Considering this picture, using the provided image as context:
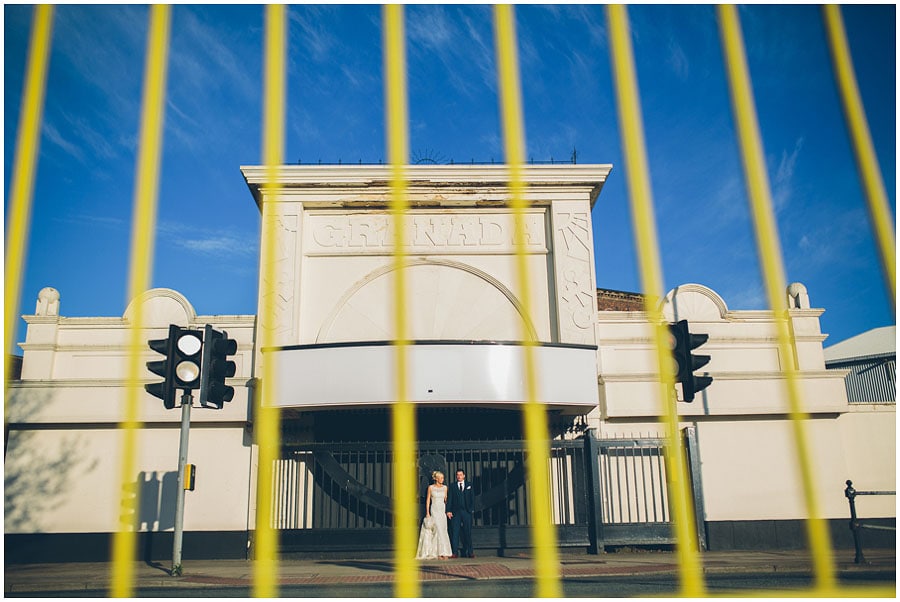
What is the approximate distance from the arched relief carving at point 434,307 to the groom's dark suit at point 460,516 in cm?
366

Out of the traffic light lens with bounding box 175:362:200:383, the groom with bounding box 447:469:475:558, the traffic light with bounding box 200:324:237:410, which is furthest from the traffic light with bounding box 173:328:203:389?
the groom with bounding box 447:469:475:558

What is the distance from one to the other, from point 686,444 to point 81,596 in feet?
34.0

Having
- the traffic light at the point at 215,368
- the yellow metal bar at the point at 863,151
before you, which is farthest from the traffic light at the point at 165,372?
the yellow metal bar at the point at 863,151

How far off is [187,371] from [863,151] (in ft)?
27.4

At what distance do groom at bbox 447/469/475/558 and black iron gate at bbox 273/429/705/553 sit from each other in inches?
23.7

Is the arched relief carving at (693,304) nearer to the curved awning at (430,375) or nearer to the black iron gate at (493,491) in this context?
the black iron gate at (493,491)

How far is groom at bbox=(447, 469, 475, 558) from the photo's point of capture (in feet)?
41.4

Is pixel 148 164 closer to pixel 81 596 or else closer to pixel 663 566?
pixel 81 596

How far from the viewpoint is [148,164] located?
688 cm

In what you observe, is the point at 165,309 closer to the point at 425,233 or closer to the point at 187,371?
the point at 425,233

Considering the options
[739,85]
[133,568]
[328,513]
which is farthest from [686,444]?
[133,568]

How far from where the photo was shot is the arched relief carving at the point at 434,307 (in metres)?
15.2

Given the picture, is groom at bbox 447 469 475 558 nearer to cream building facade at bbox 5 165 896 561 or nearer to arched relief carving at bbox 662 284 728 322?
cream building facade at bbox 5 165 896 561

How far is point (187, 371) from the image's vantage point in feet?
31.4
